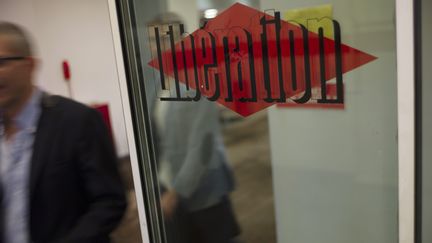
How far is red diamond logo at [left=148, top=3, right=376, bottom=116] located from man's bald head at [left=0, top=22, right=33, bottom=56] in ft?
2.09

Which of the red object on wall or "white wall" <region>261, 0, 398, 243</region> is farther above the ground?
the red object on wall

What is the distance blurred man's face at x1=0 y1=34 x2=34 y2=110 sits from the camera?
3.97 feet

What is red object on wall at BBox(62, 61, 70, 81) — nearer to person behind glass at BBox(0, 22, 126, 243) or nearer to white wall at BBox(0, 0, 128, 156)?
white wall at BBox(0, 0, 128, 156)

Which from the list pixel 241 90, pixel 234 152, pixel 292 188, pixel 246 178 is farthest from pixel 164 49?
pixel 292 188

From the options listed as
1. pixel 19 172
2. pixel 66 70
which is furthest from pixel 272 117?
pixel 66 70

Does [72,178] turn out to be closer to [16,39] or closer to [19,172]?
[19,172]

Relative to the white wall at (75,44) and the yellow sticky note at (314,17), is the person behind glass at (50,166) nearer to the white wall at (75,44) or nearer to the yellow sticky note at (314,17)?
the yellow sticky note at (314,17)

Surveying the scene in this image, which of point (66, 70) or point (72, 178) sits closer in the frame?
point (72, 178)

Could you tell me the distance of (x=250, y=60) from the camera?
1.60 metres

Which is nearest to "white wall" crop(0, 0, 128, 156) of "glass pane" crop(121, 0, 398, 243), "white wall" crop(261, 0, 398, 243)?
"glass pane" crop(121, 0, 398, 243)

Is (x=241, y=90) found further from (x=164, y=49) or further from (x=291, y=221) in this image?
(x=291, y=221)

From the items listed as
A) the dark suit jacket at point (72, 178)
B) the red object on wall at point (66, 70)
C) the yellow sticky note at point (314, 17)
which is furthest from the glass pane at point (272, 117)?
the red object on wall at point (66, 70)

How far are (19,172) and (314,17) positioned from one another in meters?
1.07
